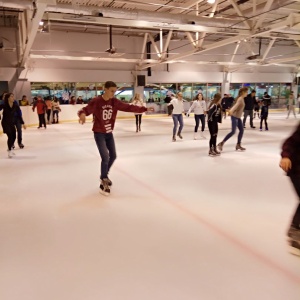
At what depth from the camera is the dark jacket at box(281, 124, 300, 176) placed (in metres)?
2.02

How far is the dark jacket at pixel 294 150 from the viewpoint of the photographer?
6.62 feet

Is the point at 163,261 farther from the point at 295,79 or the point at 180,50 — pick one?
the point at 295,79

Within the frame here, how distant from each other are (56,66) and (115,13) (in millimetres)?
10338

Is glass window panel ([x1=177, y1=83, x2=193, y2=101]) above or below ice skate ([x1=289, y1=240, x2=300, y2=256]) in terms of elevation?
above

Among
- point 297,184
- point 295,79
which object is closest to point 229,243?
point 297,184

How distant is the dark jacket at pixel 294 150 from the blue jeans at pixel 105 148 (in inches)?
83.6

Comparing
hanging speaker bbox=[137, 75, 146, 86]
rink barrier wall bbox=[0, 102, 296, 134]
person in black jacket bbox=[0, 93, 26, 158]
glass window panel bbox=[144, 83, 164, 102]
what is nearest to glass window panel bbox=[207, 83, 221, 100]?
rink barrier wall bbox=[0, 102, 296, 134]

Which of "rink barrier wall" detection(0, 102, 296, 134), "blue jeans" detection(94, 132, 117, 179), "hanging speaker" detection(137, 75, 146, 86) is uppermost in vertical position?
"hanging speaker" detection(137, 75, 146, 86)

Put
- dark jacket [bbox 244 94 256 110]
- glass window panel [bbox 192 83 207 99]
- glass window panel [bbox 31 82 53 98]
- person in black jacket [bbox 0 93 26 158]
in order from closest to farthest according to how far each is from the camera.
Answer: person in black jacket [bbox 0 93 26 158], dark jacket [bbox 244 94 256 110], glass window panel [bbox 31 82 53 98], glass window panel [bbox 192 83 207 99]

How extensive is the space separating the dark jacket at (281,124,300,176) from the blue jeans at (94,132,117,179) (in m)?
2.12

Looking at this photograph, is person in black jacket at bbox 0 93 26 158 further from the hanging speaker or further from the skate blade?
the hanging speaker

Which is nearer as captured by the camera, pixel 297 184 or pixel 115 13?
pixel 297 184

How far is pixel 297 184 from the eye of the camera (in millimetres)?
2090

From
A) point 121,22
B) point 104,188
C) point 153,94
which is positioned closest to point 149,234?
point 104,188
